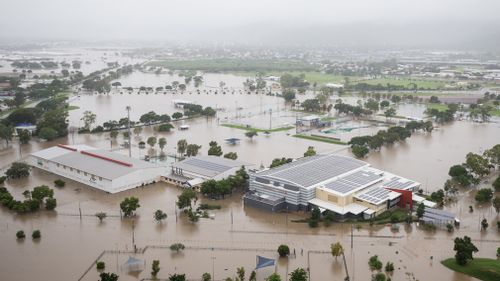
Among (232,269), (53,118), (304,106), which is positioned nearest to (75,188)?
(232,269)

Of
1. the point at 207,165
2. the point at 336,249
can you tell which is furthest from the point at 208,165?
the point at 336,249

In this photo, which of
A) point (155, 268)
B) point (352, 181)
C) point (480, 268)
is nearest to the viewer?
point (155, 268)

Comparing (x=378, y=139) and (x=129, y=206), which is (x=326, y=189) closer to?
(x=129, y=206)

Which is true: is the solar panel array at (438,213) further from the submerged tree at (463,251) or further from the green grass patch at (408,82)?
the green grass patch at (408,82)

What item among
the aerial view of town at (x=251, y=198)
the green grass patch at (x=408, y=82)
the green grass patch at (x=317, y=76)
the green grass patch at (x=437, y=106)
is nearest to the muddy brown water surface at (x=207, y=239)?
the aerial view of town at (x=251, y=198)

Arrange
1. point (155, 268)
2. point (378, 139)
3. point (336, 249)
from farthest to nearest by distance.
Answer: point (378, 139) → point (336, 249) → point (155, 268)

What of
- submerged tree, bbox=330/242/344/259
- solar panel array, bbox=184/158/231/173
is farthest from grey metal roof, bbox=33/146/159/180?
submerged tree, bbox=330/242/344/259

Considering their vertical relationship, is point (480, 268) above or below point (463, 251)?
below
